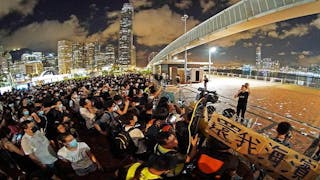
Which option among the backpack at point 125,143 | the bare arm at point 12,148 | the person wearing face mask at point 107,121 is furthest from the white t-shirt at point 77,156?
the person wearing face mask at point 107,121

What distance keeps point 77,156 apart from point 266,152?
307 centimetres

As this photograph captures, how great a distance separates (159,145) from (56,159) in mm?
2389

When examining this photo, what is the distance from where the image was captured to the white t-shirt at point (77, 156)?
434cm

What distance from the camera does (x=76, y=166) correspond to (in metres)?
4.38

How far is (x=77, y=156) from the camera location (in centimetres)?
435

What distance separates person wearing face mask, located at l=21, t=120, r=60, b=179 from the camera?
4.57 metres

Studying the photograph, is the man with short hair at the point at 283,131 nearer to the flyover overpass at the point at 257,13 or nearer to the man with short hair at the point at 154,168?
the man with short hair at the point at 154,168

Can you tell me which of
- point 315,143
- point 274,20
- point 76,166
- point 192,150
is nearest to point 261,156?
point 192,150

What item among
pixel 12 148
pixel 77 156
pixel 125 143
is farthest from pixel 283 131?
pixel 12 148

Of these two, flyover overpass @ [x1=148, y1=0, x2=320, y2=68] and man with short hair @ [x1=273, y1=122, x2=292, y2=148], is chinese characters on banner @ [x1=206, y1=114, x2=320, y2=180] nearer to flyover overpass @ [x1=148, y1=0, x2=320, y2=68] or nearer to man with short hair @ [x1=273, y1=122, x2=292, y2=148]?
man with short hair @ [x1=273, y1=122, x2=292, y2=148]

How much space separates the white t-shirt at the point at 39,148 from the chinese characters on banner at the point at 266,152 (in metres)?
3.04

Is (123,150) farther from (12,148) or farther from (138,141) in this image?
(12,148)

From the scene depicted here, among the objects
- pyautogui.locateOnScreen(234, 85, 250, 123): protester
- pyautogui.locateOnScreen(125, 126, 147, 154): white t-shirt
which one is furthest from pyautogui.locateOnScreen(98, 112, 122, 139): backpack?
pyautogui.locateOnScreen(234, 85, 250, 123): protester

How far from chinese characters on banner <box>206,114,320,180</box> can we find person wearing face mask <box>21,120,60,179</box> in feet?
9.87
